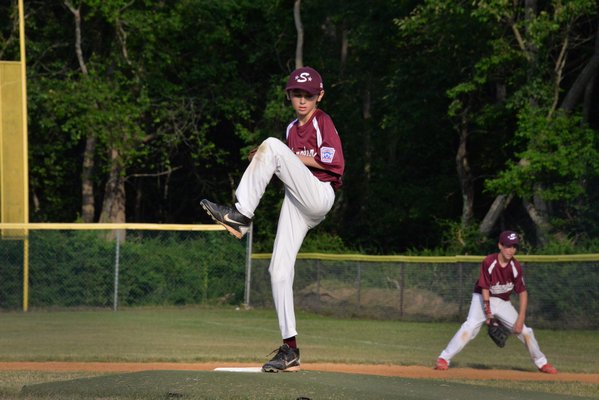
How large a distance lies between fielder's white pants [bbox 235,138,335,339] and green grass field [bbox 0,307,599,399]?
853 millimetres

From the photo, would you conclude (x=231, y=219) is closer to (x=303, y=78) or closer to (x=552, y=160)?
(x=303, y=78)

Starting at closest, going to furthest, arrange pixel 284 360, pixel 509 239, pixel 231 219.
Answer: pixel 231 219 < pixel 284 360 < pixel 509 239

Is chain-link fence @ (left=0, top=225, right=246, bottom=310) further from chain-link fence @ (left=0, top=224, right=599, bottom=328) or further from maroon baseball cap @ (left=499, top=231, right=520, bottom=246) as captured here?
maroon baseball cap @ (left=499, top=231, right=520, bottom=246)

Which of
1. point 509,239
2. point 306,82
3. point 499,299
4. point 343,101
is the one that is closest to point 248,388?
point 306,82

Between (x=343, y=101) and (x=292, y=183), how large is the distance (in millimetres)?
30147

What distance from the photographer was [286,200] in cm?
855

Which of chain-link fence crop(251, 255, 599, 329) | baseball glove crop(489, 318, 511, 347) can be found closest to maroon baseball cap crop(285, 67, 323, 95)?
baseball glove crop(489, 318, 511, 347)

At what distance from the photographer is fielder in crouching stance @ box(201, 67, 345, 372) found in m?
8.24

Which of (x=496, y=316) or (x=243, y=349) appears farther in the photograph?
(x=243, y=349)

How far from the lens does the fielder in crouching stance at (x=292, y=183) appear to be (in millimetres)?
8242

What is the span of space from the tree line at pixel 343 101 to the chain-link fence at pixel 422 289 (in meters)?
3.89

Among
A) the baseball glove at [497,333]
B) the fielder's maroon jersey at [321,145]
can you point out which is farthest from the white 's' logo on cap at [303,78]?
the baseball glove at [497,333]

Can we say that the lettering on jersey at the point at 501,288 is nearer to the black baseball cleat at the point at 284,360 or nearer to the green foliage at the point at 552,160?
the black baseball cleat at the point at 284,360

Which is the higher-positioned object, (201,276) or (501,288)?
(501,288)
